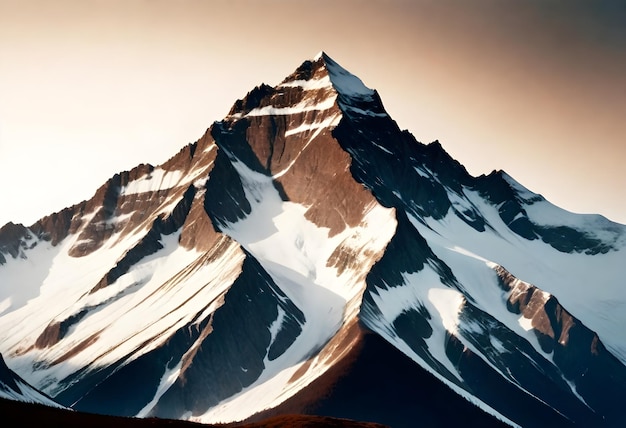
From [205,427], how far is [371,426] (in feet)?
67.2

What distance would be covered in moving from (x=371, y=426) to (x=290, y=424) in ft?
34.9

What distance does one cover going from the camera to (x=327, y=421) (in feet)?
504

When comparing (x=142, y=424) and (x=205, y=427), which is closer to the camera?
(x=142, y=424)

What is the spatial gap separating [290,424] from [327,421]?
4784 millimetres

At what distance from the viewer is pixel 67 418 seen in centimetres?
14325

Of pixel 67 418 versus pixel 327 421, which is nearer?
pixel 67 418

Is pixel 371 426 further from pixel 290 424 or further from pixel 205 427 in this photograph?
pixel 205 427

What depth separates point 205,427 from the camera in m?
157

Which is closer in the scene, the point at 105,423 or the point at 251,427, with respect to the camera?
the point at 105,423

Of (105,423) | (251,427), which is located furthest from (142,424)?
(251,427)

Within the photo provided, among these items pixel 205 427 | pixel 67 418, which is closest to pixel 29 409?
pixel 67 418

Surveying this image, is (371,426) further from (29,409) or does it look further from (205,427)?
(29,409)

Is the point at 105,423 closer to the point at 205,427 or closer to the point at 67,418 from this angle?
the point at 67,418

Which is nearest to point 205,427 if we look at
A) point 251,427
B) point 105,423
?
point 251,427
